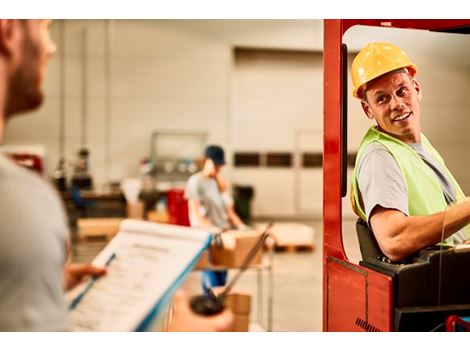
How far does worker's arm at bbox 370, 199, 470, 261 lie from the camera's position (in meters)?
2.40

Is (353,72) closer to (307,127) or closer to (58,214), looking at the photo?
(58,214)

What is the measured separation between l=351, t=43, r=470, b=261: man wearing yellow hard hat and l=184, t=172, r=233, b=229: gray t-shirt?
1.95 meters

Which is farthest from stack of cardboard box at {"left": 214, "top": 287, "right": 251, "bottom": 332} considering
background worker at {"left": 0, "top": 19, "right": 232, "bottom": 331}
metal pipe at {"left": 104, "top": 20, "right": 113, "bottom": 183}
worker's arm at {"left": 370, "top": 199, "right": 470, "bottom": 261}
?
metal pipe at {"left": 104, "top": 20, "right": 113, "bottom": 183}

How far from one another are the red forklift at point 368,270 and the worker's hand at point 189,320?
24.3 inches

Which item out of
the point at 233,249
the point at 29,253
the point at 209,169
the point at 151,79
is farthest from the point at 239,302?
the point at 151,79

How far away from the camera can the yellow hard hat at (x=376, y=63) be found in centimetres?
249

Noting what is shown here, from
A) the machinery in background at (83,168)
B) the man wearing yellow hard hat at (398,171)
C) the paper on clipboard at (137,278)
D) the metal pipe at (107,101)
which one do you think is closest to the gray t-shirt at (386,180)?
the man wearing yellow hard hat at (398,171)

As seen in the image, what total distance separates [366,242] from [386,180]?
318 millimetres

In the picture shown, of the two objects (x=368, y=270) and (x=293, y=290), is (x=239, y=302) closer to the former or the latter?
(x=368, y=270)
